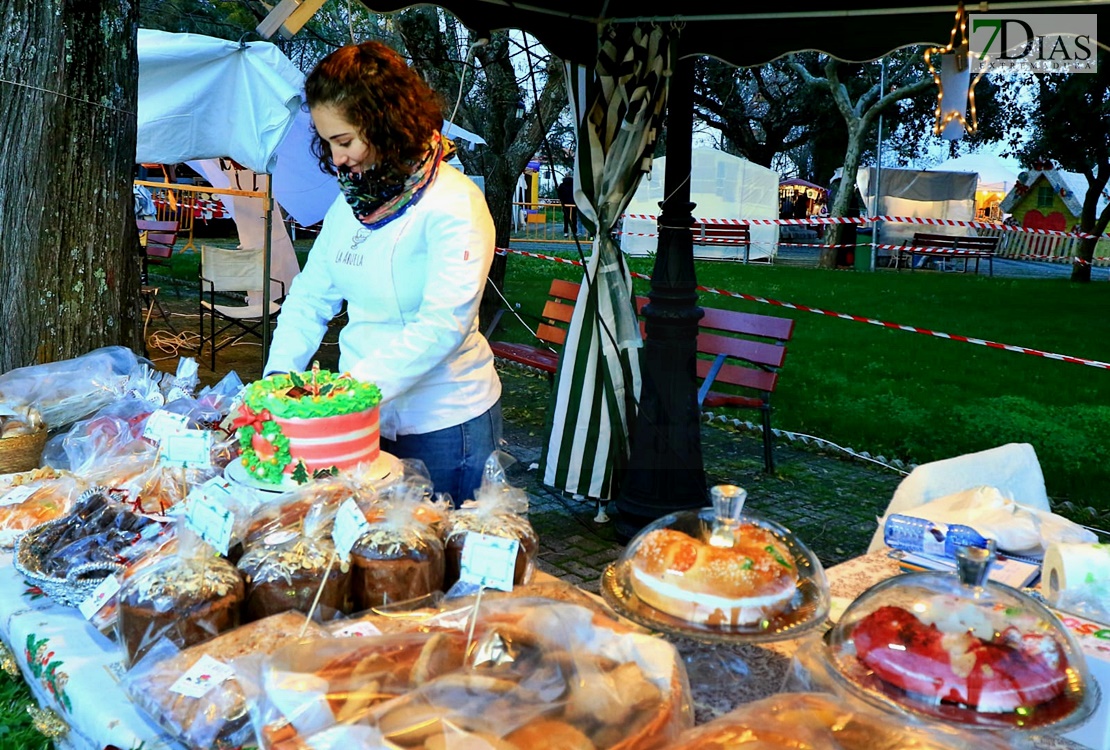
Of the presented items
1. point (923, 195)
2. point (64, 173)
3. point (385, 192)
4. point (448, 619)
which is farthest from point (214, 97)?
point (923, 195)

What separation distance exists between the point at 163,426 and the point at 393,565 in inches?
44.9

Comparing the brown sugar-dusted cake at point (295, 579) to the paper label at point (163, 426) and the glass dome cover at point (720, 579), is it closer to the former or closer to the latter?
the glass dome cover at point (720, 579)

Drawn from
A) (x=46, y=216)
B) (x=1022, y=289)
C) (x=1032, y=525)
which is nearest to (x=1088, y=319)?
(x=1022, y=289)

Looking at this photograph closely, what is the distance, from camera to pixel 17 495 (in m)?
2.48

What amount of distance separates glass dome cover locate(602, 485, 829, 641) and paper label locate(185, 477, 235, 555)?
78cm

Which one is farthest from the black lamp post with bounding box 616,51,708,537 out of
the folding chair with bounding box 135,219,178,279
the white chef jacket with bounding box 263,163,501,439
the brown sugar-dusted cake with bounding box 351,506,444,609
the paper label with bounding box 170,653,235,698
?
the folding chair with bounding box 135,219,178,279

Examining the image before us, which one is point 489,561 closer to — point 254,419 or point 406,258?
point 254,419

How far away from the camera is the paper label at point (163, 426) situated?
2.51 m

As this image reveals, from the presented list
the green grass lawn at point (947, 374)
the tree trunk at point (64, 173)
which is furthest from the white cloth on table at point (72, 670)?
the green grass lawn at point (947, 374)

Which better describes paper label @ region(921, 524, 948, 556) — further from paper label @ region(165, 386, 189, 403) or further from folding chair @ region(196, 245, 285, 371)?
folding chair @ region(196, 245, 285, 371)

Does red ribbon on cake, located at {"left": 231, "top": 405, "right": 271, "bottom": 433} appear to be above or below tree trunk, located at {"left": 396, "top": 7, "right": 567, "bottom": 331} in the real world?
below

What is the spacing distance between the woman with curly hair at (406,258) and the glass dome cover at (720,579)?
97 cm

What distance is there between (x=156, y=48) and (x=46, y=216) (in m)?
2.72

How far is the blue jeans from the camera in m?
2.77
